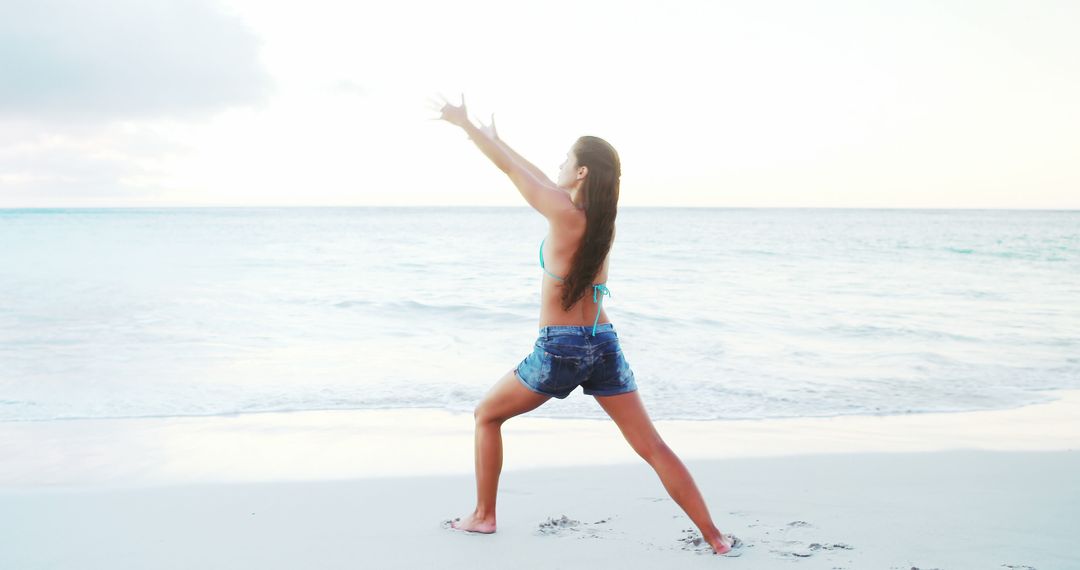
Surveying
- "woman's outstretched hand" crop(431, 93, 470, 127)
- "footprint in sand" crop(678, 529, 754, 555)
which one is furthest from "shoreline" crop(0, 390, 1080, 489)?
"woman's outstretched hand" crop(431, 93, 470, 127)

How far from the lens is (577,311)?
132 inches

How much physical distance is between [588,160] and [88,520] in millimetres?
3003

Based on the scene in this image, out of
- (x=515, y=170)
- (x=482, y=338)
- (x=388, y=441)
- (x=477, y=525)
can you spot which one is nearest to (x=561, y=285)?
(x=515, y=170)

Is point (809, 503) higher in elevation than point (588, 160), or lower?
lower

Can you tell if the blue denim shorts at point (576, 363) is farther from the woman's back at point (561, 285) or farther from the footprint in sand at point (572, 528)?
the footprint in sand at point (572, 528)

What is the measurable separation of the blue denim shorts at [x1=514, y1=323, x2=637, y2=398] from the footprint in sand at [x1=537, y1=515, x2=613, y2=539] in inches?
32.9

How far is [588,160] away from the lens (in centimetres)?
320

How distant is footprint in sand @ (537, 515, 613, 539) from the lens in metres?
3.86

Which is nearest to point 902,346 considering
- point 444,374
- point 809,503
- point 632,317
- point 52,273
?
point 632,317

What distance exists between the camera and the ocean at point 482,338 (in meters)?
7.12

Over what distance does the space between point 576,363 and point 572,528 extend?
105 centimetres

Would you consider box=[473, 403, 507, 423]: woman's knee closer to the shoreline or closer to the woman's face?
the woman's face

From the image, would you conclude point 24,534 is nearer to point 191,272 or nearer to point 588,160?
point 588,160

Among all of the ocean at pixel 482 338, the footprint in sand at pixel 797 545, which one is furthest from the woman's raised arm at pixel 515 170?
the ocean at pixel 482 338
